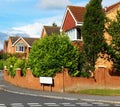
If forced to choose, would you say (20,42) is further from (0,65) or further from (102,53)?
(102,53)

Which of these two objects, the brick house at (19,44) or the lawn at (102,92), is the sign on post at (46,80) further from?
the brick house at (19,44)

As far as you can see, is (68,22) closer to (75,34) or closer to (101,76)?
(75,34)

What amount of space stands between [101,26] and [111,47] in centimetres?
204

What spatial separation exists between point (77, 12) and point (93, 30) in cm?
1605

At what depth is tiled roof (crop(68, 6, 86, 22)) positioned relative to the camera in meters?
49.4

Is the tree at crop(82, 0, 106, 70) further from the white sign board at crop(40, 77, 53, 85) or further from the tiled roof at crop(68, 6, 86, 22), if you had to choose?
the tiled roof at crop(68, 6, 86, 22)

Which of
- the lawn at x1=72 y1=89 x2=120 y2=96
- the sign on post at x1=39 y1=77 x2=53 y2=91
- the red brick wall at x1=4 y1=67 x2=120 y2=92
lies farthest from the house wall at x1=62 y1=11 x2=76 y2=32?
the lawn at x1=72 y1=89 x2=120 y2=96

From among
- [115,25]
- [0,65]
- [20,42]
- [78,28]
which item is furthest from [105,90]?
[20,42]

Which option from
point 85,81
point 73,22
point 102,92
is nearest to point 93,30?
point 85,81

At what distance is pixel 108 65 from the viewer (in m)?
41.0

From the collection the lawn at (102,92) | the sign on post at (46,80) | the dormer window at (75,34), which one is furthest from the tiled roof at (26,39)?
the lawn at (102,92)

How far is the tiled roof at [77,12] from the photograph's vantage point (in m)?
49.4

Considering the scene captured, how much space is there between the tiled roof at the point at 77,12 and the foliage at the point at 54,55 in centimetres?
1130

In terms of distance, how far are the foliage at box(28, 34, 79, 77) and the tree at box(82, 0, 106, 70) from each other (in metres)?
2.25
